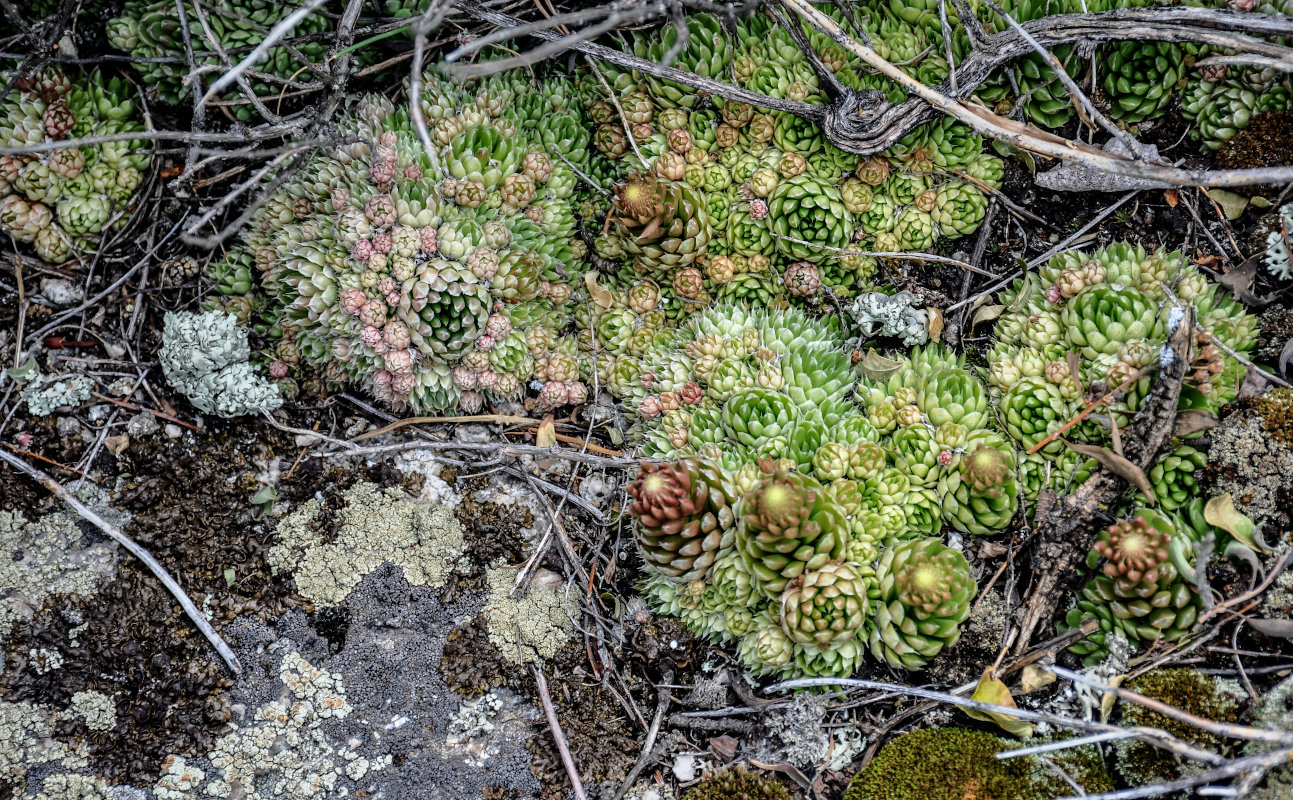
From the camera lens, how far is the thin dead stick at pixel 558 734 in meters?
3.20

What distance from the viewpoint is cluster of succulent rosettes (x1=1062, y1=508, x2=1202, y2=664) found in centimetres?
282

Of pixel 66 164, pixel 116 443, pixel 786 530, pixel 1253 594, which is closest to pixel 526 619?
pixel 786 530

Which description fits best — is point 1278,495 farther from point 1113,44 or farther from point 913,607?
point 1113,44

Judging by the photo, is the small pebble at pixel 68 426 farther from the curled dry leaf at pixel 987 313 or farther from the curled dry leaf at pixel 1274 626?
the curled dry leaf at pixel 1274 626

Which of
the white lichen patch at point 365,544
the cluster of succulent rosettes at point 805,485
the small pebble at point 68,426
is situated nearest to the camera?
the cluster of succulent rosettes at point 805,485

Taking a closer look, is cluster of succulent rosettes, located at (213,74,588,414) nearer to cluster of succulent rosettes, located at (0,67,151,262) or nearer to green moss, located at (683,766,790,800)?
cluster of succulent rosettes, located at (0,67,151,262)

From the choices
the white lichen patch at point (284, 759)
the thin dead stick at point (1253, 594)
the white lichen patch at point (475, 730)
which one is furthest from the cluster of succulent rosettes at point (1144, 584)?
the white lichen patch at point (284, 759)

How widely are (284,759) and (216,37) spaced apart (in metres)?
3.26

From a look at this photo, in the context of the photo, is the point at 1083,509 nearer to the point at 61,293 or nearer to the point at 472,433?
the point at 472,433

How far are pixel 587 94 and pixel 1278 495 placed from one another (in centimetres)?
337

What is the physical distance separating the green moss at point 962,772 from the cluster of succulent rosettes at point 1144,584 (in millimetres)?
432

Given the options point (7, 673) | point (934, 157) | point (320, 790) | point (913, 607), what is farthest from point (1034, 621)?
point (7, 673)

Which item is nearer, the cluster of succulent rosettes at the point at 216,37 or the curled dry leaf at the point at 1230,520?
the curled dry leaf at the point at 1230,520

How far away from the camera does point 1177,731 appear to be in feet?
9.17
